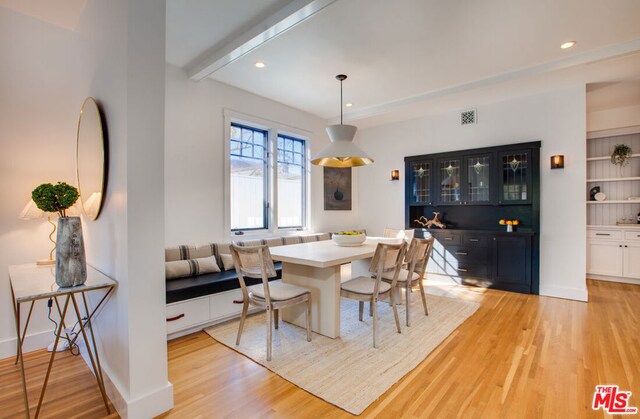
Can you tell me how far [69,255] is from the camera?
5.54 ft

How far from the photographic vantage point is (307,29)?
2836 mm

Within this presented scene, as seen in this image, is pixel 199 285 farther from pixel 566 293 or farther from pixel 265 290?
pixel 566 293

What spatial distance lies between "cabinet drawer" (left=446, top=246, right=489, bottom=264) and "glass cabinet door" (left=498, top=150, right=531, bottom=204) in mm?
795

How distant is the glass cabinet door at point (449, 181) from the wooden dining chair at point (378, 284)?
8.57 ft

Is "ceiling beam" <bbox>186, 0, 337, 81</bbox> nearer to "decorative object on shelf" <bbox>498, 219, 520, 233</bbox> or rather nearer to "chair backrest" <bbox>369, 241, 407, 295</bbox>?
"chair backrest" <bbox>369, 241, 407, 295</bbox>

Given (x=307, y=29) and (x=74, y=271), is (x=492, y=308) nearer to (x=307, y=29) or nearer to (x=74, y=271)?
(x=307, y=29)

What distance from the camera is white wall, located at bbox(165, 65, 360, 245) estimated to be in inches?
140

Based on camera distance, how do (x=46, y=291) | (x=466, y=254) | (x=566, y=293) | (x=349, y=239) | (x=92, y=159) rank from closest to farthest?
(x=46, y=291) → (x=92, y=159) → (x=349, y=239) → (x=566, y=293) → (x=466, y=254)

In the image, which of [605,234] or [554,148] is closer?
[554,148]

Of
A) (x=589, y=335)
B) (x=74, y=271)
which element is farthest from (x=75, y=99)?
(x=589, y=335)

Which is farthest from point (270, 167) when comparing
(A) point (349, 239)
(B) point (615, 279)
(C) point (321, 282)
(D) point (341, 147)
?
(B) point (615, 279)

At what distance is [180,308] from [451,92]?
4.33 m

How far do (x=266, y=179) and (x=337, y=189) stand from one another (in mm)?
1673

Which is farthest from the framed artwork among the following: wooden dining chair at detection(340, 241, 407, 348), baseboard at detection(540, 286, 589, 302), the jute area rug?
baseboard at detection(540, 286, 589, 302)
